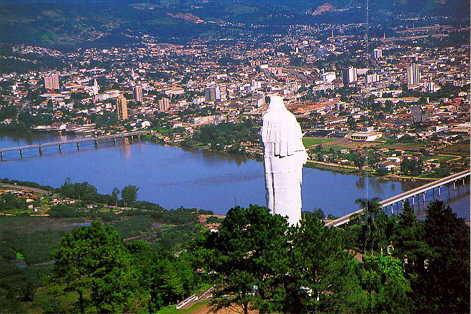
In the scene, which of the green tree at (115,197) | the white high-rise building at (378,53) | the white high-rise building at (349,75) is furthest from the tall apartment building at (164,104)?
the green tree at (115,197)

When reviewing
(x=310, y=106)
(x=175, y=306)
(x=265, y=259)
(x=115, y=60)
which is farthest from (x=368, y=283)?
(x=115, y=60)

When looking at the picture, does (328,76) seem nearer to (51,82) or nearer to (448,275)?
(51,82)

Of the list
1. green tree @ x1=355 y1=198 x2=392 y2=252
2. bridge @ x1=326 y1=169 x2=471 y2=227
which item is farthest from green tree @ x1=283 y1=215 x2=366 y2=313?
bridge @ x1=326 y1=169 x2=471 y2=227

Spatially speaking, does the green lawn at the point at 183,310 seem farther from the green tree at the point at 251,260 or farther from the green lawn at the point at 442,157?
the green lawn at the point at 442,157

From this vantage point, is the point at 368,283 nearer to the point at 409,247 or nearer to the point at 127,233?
the point at 409,247

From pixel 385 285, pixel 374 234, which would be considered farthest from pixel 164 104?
pixel 385 285

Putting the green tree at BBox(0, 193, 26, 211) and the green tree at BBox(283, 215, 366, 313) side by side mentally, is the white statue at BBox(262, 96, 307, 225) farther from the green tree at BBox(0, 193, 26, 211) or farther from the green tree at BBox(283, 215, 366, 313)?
the green tree at BBox(0, 193, 26, 211)
